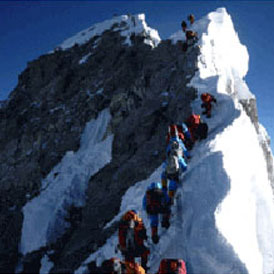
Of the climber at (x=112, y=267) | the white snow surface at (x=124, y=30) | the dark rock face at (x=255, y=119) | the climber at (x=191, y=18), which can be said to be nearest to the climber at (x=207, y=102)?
the dark rock face at (x=255, y=119)

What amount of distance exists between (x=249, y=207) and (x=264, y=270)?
1791 mm

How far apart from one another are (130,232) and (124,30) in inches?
1143

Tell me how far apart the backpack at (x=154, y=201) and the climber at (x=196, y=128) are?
4141 millimetres

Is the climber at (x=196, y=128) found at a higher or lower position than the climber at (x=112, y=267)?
higher

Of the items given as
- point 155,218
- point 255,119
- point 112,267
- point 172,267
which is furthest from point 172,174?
point 255,119

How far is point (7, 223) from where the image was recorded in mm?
24328

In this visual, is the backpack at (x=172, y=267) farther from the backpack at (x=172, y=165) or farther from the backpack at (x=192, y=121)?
the backpack at (x=192, y=121)

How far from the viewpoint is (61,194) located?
21672 millimetres

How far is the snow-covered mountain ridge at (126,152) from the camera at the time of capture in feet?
28.1

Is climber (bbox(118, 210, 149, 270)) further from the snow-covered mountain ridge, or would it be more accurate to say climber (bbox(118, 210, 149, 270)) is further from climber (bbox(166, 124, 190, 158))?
climber (bbox(166, 124, 190, 158))

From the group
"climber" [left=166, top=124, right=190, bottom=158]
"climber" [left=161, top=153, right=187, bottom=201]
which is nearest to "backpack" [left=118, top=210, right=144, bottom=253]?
"climber" [left=161, top=153, right=187, bottom=201]

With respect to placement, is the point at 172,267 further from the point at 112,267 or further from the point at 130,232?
the point at 130,232

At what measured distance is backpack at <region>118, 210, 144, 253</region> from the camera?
745 cm

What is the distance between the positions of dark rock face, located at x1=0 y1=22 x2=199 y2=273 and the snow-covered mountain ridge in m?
0.11
